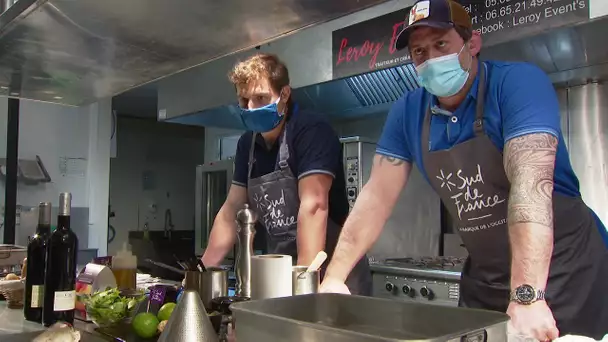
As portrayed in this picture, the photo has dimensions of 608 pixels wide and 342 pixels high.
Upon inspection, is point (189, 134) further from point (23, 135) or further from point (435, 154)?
point (435, 154)

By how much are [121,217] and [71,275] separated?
17.7 feet

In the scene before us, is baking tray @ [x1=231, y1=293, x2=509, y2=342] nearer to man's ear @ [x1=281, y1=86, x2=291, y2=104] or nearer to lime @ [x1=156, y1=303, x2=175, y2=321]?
lime @ [x1=156, y1=303, x2=175, y2=321]

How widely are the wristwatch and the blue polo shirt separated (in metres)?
0.36

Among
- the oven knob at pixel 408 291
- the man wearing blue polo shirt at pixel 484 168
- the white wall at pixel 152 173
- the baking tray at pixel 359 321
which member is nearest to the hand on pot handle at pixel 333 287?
the man wearing blue polo shirt at pixel 484 168

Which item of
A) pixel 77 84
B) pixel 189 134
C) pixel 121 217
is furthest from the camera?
pixel 189 134

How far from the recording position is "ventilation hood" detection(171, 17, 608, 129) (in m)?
2.10

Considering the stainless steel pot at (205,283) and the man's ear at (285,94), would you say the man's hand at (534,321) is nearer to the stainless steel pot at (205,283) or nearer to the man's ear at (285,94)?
the stainless steel pot at (205,283)

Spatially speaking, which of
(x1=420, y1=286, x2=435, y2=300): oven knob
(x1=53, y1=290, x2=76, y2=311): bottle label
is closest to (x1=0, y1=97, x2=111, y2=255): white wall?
(x1=420, y1=286, x2=435, y2=300): oven knob

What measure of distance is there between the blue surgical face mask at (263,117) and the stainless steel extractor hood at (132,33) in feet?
0.67

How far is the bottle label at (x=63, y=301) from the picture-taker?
4.11 feet

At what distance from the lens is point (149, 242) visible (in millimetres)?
6480

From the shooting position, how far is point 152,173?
6746 mm

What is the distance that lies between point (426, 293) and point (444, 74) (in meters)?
1.46

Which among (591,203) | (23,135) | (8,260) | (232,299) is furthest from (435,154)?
(23,135)
